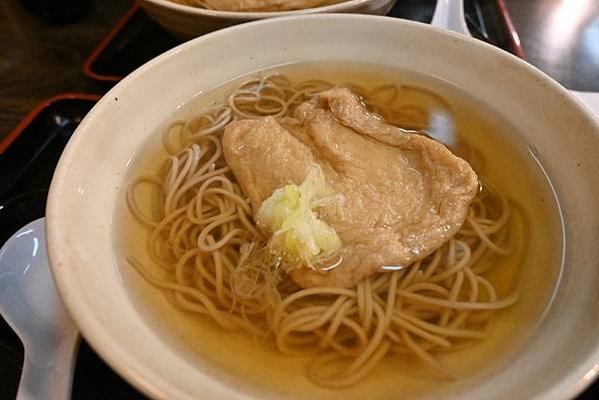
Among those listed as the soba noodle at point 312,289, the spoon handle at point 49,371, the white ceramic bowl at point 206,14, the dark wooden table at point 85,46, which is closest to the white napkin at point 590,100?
the dark wooden table at point 85,46

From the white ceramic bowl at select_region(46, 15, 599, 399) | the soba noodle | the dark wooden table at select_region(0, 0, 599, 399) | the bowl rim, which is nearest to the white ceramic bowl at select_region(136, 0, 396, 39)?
the bowl rim

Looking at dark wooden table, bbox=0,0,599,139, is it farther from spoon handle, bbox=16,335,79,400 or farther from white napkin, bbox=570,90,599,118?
spoon handle, bbox=16,335,79,400

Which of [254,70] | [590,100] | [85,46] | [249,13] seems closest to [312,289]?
[254,70]

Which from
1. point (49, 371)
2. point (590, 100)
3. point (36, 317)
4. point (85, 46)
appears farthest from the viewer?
point (85, 46)

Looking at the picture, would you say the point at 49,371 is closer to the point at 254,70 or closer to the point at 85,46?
the point at 254,70

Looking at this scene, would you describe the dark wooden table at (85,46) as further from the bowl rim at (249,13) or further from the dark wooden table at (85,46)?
the bowl rim at (249,13)

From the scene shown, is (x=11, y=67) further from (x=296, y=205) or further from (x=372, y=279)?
(x=372, y=279)

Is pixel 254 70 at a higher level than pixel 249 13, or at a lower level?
lower
